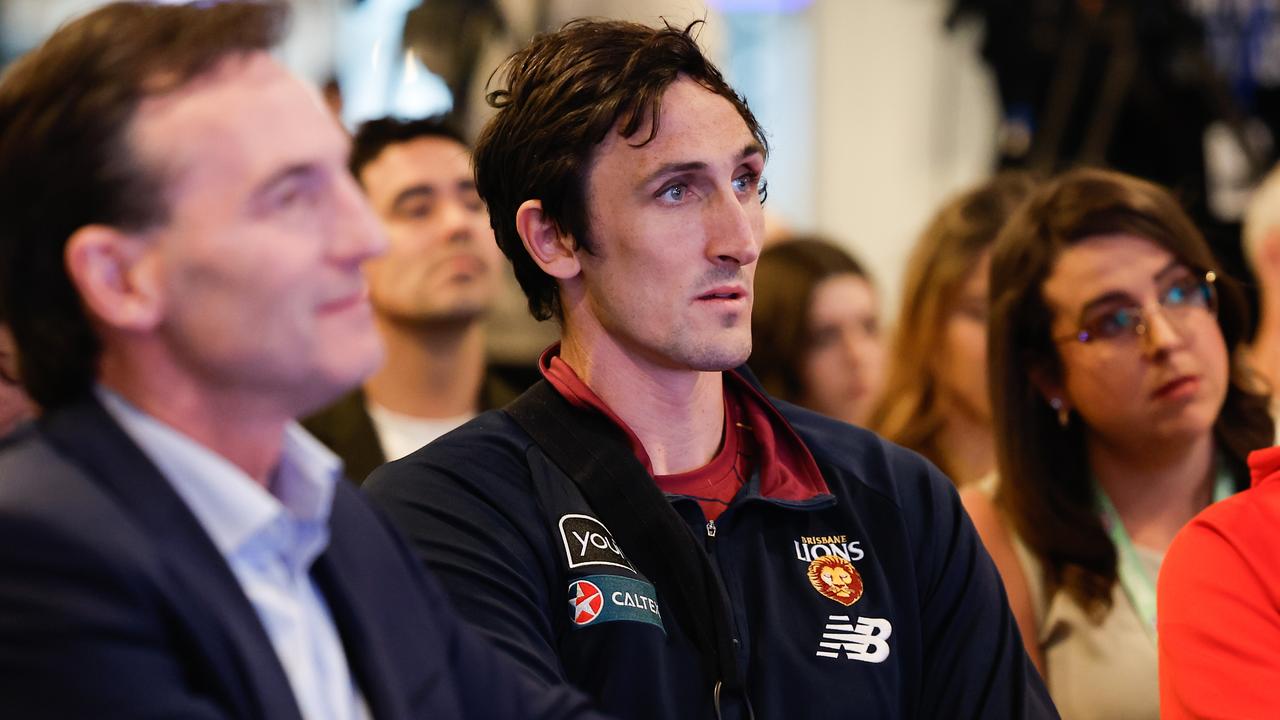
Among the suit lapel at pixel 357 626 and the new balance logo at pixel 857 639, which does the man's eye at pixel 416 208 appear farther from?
the suit lapel at pixel 357 626

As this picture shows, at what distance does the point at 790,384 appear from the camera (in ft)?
11.8

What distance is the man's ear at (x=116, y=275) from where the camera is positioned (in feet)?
3.96

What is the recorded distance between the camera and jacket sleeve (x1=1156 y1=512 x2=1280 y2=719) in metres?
1.80

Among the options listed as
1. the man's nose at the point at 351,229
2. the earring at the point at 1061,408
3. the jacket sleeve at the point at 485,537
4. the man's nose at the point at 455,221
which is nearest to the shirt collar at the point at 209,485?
the man's nose at the point at 351,229

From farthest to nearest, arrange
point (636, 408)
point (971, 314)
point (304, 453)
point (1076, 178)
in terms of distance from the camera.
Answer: point (971, 314) < point (1076, 178) < point (636, 408) < point (304, 453)

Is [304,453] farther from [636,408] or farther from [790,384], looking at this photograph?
[790,384]

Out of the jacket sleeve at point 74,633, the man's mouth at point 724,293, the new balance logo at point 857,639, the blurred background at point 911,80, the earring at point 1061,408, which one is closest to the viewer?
the jacket sleeve at point 74,633

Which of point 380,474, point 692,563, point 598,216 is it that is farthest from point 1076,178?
point 380,474

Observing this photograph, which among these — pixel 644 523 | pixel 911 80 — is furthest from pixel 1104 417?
pixel 911 80

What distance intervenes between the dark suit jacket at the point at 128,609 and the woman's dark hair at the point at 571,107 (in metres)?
0.78

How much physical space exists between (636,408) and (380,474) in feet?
1.14

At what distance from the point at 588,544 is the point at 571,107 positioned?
0.58 metres

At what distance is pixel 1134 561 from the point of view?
2467 millimetres

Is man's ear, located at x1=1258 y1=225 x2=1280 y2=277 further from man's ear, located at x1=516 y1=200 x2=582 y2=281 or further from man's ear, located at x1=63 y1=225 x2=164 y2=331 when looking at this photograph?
man's ear, located at x1=63 y1=225 x2=164 y2=331
